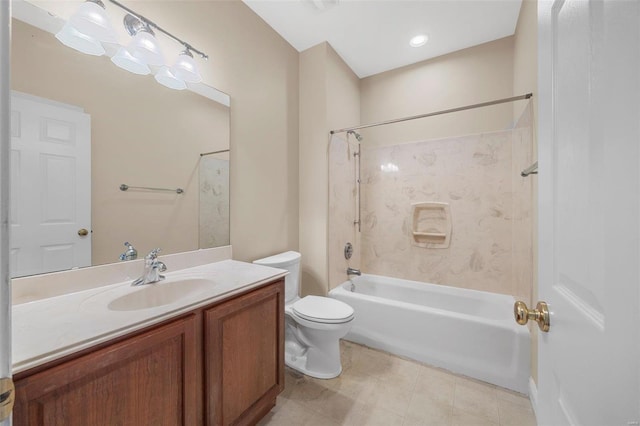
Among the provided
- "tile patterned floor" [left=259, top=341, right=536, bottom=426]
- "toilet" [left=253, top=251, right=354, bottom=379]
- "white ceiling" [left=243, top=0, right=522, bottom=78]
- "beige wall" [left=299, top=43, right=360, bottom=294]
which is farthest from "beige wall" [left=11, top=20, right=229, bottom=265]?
"tile patterned floor" [left=259, top=341, right=536, bottom=426]

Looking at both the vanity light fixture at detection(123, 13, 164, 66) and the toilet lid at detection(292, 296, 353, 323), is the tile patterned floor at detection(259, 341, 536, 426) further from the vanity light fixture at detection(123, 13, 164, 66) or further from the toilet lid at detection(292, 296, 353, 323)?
the vanity light fixture at detection(123, 13, 164, 66)

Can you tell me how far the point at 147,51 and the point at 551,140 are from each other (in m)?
1.73

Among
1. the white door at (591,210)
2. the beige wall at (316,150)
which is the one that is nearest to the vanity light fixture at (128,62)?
the beige wall at (316,150)

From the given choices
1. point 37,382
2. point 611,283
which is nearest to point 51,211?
point 37,382

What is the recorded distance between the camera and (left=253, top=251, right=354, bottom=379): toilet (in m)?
1.71

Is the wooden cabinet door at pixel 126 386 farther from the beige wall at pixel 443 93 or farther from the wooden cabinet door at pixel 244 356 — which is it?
the beige wall at pixel 443 93

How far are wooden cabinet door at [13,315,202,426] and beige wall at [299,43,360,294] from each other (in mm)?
1442

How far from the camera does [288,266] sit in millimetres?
2041

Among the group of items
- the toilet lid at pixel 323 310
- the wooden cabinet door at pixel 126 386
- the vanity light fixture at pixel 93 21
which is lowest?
the toilet lid at pixel 323 310

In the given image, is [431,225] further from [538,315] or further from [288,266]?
[538,315]

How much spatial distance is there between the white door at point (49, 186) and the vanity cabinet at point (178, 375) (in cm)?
55

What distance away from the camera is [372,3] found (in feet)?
6.22

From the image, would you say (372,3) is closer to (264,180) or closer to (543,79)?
(264,180)

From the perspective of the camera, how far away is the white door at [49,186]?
969mm
